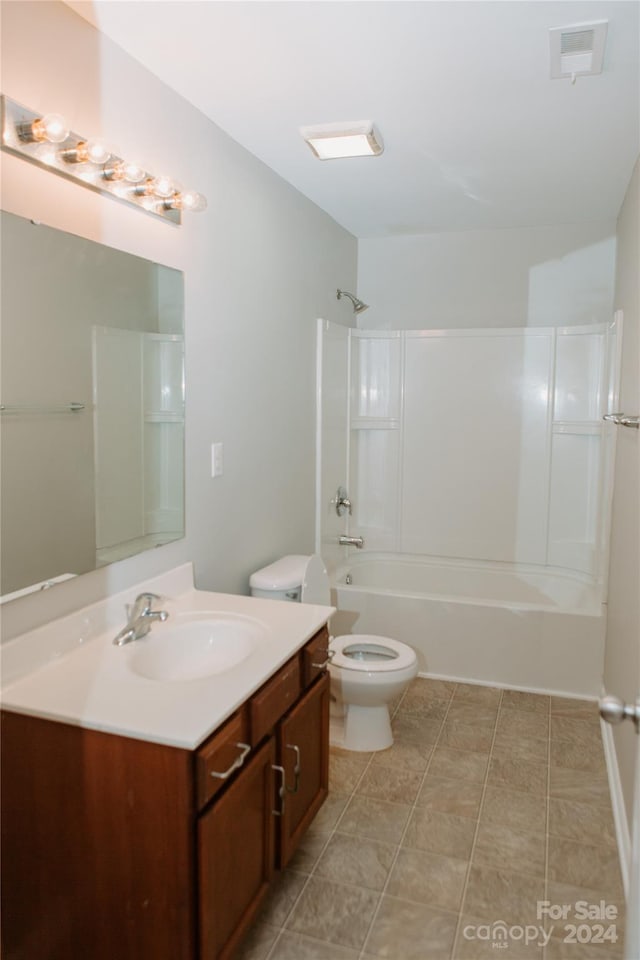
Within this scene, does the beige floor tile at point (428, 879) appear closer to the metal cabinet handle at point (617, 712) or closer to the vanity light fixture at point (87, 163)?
the metal cabinet handle at point (617, 712)

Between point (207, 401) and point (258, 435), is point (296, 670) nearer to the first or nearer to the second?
point (207, 401)

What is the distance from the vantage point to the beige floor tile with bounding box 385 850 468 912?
206 cm

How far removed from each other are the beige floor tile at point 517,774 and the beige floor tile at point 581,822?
0.10 meters

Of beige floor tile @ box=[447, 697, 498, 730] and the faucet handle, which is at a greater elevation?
the faucet handle

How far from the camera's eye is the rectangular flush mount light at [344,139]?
7.91ft

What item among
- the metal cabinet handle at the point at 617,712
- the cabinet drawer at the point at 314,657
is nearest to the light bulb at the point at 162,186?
the cabinet drawer at the point at 314,657

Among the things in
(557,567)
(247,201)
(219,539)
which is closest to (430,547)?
(557,567)

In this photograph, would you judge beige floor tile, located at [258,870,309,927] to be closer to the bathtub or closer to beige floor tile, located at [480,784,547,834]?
beige floor tile, located at [480,784,547,834]

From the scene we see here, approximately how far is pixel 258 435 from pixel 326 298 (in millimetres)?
1169

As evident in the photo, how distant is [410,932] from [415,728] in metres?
1.19

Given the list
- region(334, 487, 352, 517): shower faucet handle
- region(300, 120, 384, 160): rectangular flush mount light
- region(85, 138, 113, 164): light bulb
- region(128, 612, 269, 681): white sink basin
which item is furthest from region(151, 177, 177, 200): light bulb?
region(334, 487, 352, 517): shower faucet handle

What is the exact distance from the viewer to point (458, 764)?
2801 mm

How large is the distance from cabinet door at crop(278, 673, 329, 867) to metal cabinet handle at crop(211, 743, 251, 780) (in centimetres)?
22

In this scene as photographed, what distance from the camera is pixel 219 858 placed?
1.56 metres
